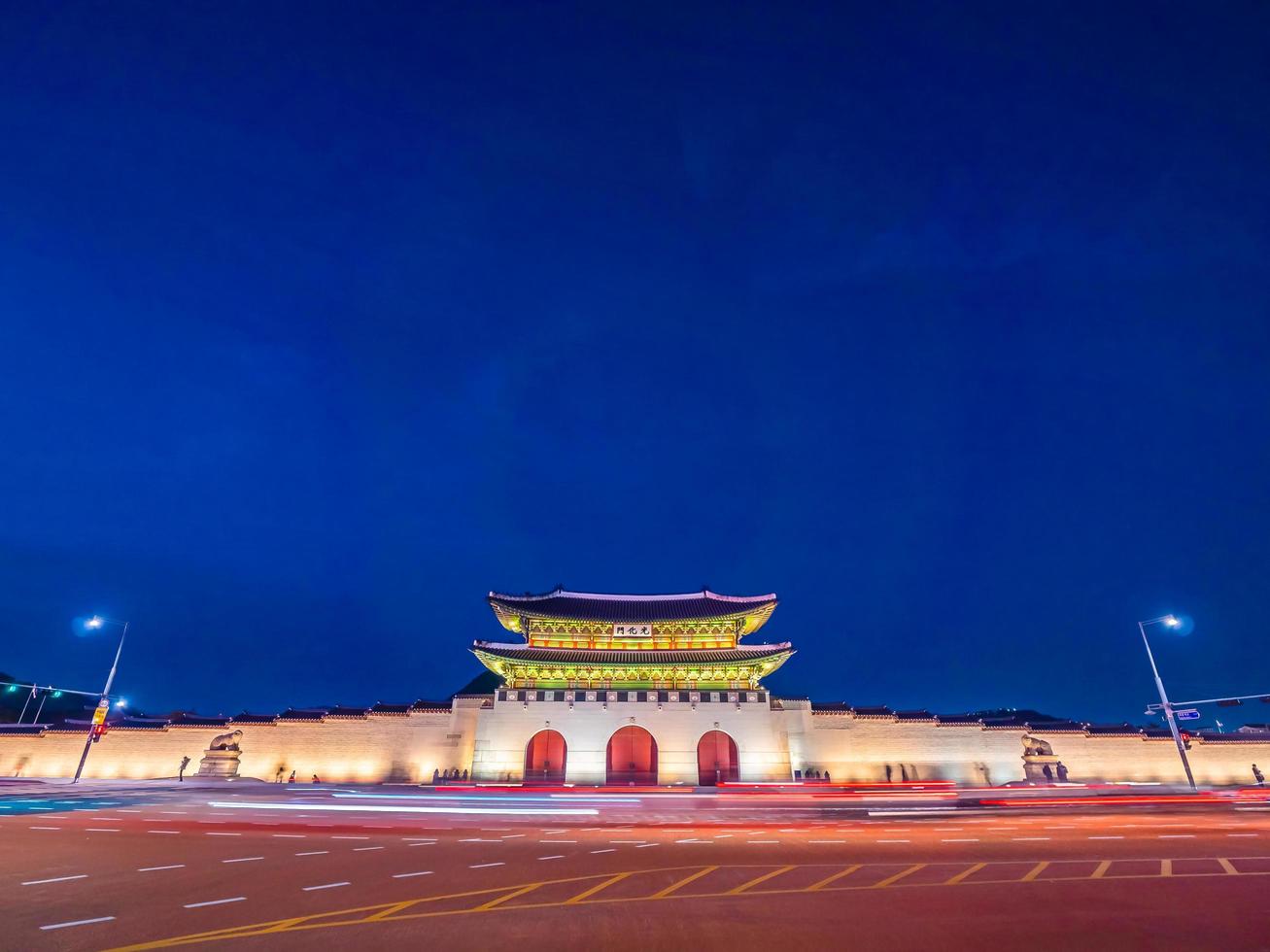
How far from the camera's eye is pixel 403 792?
83.7 feet

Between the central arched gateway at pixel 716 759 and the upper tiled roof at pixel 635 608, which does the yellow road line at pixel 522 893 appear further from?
the upper tiled roof at pixel 635 608

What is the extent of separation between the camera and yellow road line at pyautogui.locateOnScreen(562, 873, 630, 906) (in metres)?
8.13

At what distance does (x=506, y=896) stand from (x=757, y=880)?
4.07 m

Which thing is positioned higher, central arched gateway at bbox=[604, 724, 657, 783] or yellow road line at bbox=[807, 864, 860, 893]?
central arched gateway at bbox=[604, 724, 657, 783]

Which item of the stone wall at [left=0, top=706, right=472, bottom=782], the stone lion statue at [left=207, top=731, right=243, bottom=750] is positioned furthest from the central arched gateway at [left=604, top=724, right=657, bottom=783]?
the stone lion statue at [left=207, top=731, right=243, bottom=750]

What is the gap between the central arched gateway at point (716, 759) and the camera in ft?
110

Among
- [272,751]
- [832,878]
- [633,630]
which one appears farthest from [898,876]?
[272,751]

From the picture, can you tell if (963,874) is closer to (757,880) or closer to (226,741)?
(757,880)

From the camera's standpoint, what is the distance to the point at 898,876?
963 cm

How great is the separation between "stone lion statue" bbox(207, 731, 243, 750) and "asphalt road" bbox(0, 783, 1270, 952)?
1446 centimetres

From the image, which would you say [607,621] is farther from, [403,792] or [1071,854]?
[1071,854]

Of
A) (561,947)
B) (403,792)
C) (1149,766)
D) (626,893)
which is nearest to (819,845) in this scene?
(626,893)

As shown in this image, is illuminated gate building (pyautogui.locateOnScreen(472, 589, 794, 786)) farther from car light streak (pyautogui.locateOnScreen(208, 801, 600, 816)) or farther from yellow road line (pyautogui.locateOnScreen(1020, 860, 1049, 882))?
yellow road line (pyautogui.locateOnScreen(1020, 860, 1049, 882))

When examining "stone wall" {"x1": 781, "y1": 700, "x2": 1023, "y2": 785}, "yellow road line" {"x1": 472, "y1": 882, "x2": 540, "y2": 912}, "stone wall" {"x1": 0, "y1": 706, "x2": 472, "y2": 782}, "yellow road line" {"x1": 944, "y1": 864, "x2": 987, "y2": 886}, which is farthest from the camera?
"stone wall" {"x1": 781, "y1": 700, "x2": 1023, "y2": 785}
